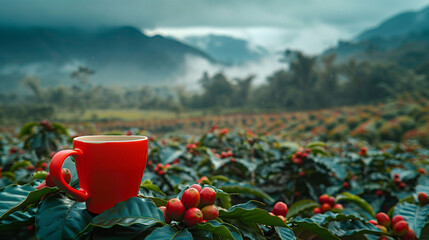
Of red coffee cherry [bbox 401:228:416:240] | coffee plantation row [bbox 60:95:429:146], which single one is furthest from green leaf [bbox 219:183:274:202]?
coffee plantation row [bbox 60:95:429:146]

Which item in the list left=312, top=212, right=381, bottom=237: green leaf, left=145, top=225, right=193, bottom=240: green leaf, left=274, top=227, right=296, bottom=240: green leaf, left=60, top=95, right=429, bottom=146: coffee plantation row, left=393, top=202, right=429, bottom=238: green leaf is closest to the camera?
left=145, top=225, right=193, bottom=240: green leaf

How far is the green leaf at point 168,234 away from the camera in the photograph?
421 millimetres

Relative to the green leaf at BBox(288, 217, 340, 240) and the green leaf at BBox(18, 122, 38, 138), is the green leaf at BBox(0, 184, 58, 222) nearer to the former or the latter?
the green leaf at BBox(288, 217, 340, 240)

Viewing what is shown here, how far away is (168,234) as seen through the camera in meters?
0.43

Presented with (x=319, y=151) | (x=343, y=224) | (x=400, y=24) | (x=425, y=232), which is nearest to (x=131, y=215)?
(x=343, y=224)

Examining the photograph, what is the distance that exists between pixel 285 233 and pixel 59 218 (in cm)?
45

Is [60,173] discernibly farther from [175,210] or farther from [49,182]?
[175,210]

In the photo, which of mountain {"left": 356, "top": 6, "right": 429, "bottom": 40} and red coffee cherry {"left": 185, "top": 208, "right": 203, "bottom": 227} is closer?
red coffee cherry {"left": 185, "top": 208, "right": 203, "bottom": 227}

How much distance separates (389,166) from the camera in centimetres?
208

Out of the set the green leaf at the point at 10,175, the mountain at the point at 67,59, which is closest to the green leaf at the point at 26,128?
the green leaf at the point at 10,175

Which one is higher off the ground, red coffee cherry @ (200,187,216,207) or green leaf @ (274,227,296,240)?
red coffee cherry @ (200,187,216,207)

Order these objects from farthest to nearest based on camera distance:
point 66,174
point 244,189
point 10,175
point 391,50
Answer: point 391,50 → point 10,175 → point 244,189 → point 66,174

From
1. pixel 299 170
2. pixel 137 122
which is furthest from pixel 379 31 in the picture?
pixel 299 170

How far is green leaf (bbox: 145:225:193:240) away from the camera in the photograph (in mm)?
421
